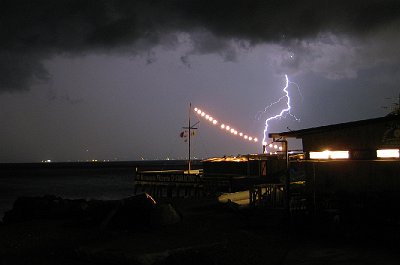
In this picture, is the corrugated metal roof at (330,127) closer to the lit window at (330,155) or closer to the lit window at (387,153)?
the lit window at (330,155)

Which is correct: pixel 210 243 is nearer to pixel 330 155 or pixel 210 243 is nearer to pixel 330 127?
pixel 330 155

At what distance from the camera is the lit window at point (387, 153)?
15.0 meters

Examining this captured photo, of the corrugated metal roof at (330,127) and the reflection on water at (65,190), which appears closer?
the corrugated metal roof at (330,127)

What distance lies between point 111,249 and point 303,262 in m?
5.51

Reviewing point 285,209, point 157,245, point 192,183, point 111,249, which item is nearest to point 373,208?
point 285,209

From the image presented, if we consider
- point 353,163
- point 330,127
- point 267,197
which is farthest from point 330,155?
point 267,197

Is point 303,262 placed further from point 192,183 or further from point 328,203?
point 192,183

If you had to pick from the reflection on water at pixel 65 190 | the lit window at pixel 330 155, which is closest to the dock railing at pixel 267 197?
the lit window at pixel 330 155

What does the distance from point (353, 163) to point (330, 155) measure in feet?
3.06

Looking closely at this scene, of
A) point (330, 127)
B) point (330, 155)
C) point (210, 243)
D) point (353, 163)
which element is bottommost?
point (210, 243)

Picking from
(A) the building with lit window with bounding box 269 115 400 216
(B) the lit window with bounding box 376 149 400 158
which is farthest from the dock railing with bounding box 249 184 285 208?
(B) the lit window with bounding box 376 149 400 158

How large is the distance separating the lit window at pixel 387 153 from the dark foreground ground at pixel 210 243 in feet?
8.56

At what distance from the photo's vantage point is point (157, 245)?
1249cm

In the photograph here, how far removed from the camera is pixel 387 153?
599 inches
